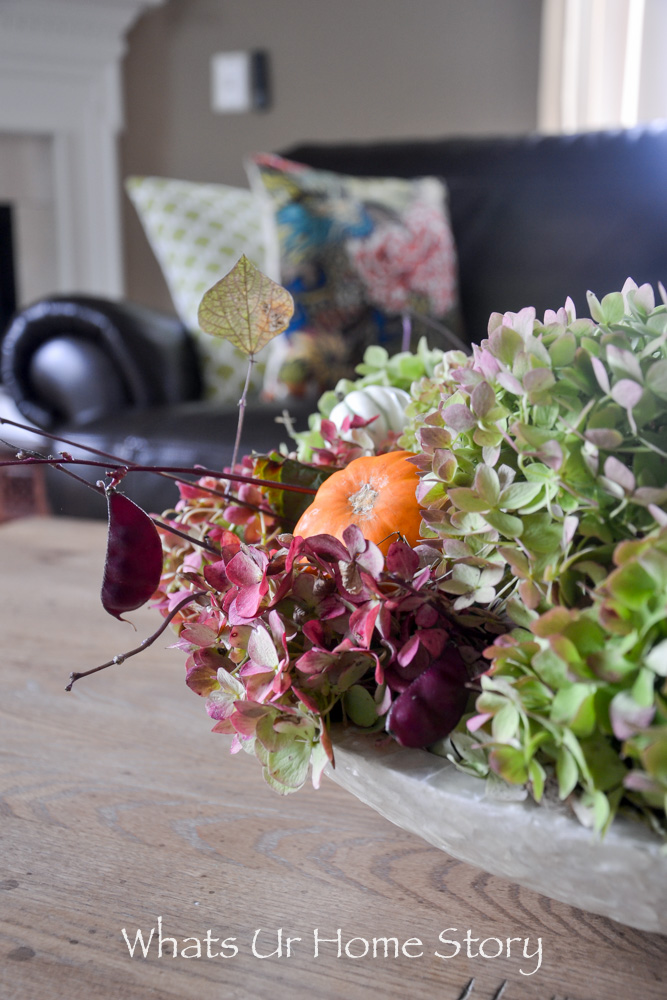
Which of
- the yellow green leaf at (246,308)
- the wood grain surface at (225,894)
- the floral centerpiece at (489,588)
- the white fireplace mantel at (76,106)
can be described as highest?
the white fireplace mantel at (76,106)

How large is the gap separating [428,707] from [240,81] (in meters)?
3.28

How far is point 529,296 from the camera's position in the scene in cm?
211

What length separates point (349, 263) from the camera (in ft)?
6.07

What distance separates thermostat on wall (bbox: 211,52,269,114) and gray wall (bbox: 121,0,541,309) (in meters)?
0.04

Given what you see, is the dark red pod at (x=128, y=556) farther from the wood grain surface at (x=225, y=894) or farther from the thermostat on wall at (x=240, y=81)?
the thermostat on wall at (x=240, y=81)

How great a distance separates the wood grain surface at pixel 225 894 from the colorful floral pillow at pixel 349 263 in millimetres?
1334

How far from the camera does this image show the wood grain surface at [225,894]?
359 millimetres

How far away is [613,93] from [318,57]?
3.52ft

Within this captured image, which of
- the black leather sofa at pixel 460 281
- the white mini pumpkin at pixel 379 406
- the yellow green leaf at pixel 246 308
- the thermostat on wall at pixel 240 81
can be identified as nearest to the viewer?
the yellow green leaf at pixel 246 308

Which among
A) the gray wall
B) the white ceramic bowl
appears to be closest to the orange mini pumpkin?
the white ceramic bowl

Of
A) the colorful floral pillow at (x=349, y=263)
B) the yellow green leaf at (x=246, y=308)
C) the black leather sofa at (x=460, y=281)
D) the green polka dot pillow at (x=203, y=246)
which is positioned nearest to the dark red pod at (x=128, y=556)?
the yellow green leaf at (x=246, y=308)

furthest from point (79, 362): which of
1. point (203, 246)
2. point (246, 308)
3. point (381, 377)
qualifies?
point (246, 308)

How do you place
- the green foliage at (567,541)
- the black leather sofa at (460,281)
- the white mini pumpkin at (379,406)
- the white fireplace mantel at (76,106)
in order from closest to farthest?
the green foliage at (567,541)
the white mini pumpkin at (379,406)
the black leather sofa at (460,281)
the white fireplace mantel at (76,106)

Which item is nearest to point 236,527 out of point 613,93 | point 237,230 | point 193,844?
point 193,844
